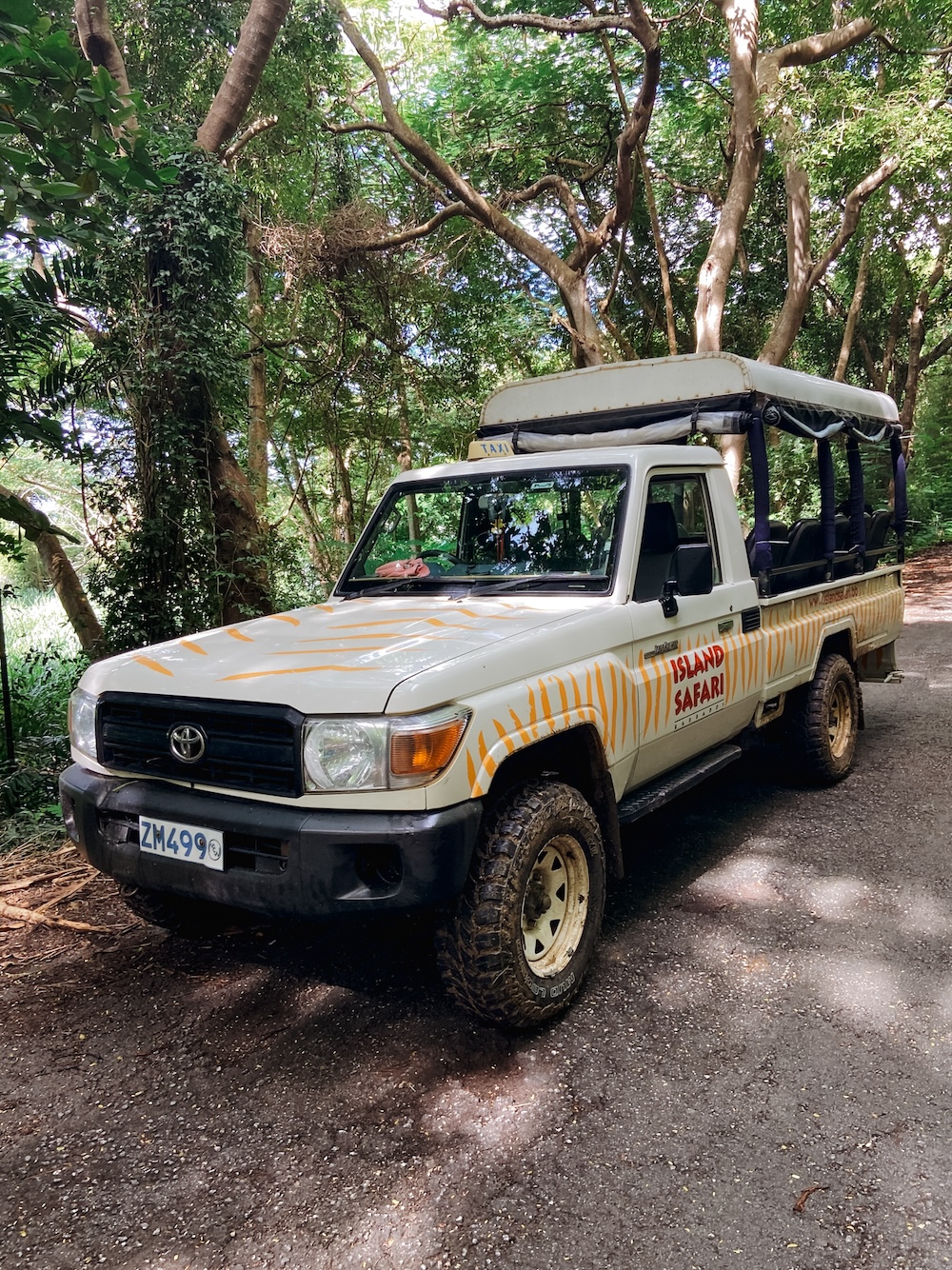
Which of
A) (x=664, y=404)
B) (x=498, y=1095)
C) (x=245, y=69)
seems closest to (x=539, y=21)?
(x=245, y=69)

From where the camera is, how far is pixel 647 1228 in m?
2.12

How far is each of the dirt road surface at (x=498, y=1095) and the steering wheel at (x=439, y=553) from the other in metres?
1.67

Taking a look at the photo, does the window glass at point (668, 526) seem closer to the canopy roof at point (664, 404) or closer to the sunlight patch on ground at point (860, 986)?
the canopy roof at point (664, 404)

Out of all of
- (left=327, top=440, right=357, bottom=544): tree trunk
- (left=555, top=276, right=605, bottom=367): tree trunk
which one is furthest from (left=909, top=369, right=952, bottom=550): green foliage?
(left=327, top=440, right=357, bottom=544): tree trunk

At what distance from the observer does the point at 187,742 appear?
2.81m

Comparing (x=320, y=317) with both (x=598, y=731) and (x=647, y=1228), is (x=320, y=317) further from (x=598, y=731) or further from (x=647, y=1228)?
(x=647, y=1228)

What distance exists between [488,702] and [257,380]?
10.2m

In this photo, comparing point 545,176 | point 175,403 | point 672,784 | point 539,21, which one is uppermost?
point 539,21

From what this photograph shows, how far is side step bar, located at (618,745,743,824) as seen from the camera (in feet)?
11.6

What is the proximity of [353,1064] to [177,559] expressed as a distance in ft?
16.4

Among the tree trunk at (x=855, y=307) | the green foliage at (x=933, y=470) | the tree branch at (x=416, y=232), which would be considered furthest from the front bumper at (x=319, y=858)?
the green foliage at (x=933, y=470)

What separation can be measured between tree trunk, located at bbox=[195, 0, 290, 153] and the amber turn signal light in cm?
687

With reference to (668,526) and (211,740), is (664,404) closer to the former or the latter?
(668,526)

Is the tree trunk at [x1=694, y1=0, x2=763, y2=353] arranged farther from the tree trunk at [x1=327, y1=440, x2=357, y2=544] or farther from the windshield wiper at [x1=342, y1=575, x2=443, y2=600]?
the windshield wiper at [x1=342, y1=575, x2=443, y2=600]
